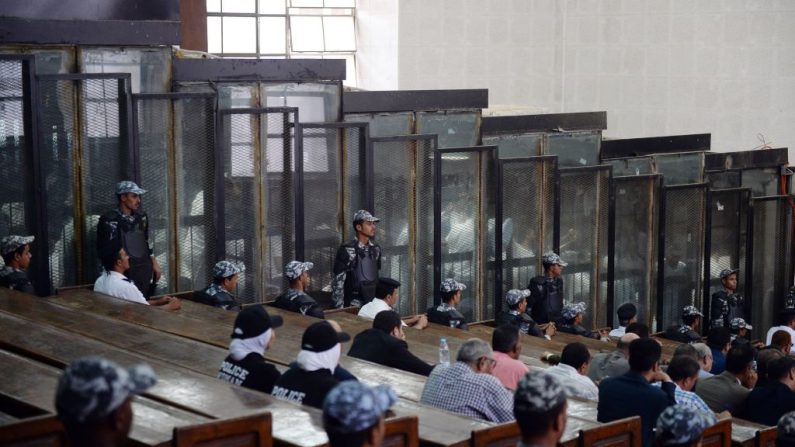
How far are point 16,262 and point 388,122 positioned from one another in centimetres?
497

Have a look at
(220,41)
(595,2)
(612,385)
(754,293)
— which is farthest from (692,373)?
(595,2)

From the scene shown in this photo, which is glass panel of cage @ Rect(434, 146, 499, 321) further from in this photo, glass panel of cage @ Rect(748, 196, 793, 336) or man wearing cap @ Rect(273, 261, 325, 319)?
glass panel of cage @ Rect(748, 196, 793, 336)

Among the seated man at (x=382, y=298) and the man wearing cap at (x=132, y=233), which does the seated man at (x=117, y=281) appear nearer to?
the man wearing cap at (x=132, y=233)

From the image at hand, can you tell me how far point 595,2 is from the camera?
74.5 feet

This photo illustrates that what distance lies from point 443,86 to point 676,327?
24.5 ft

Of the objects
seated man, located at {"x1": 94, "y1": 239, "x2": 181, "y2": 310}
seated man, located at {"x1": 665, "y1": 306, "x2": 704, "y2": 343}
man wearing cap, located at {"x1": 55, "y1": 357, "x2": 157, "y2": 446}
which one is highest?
man wearing cap, located at {"x1": 55, "y1": 357, "x2": 157, "y2": 446}

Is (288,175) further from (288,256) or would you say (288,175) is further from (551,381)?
(551,381)

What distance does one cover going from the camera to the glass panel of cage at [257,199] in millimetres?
13078

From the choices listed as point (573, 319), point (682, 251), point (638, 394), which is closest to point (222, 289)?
point (573, 319)

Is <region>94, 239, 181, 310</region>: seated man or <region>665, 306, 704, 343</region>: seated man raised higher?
<region>94, 239, 181, 310</region>: seated man

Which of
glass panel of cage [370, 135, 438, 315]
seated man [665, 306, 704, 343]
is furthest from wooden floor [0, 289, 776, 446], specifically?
seated man [665, 306, 704, 343]

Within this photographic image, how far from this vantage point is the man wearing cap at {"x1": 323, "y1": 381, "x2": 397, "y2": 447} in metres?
4.52

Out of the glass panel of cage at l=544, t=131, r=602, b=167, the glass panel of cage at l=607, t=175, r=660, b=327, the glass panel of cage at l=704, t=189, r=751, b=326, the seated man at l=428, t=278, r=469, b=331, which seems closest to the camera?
the seated man at l=428, t=278, r=469, b=331

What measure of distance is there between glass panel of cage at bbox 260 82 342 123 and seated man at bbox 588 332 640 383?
5.25 metres
